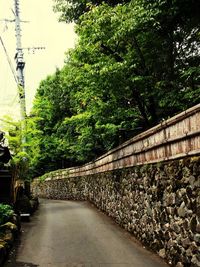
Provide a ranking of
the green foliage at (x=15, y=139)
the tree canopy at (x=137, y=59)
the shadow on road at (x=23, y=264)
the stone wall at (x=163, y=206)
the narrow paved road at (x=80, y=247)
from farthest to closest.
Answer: the green foliage at (x=15, y=139) < the tree canopy at (x=137, y=59) < the narrow paved road at (x=80, y=247) < the shadow on road at (x=23, y=264) < the stone wall at (x=163, y=206)

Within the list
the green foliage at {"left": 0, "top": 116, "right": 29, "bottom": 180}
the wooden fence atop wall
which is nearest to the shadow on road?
the wooden fence atop wall

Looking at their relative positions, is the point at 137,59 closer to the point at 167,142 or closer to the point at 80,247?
the point at 167,142

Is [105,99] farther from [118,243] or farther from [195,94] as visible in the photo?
[118,243]

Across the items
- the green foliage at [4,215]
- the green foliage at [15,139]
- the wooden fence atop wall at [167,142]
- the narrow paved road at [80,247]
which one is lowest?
the narrow paved road at [80,247]

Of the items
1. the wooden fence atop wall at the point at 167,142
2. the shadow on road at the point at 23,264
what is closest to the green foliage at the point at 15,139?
the wooden fence atop wall at the point at 167,142

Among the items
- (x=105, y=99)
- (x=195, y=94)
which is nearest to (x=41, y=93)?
(x=105, y=99)

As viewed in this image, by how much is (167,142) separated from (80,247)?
12.3 feet

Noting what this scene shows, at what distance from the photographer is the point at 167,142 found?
6.97 metres

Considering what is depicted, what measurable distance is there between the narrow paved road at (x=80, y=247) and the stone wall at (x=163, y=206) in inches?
15.5

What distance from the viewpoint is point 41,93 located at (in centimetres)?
3553

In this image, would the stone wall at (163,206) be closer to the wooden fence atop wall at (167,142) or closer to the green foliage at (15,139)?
the wooden fence atop wall at (167,142)

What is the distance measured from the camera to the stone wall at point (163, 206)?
5703 mm

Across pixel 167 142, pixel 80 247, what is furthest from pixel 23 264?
pixel 167 142

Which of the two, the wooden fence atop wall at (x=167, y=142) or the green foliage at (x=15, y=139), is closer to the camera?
the wooden fence atop wall at (x=167, y=142)
